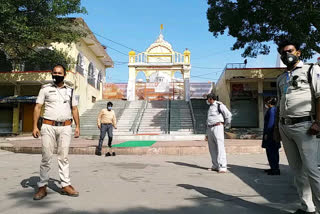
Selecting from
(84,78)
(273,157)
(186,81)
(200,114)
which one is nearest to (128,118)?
(200,114)

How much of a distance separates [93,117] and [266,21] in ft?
42.1

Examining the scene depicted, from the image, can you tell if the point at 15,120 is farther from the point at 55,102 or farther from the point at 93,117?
the point at 55,102

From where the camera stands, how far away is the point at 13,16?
38.4ft

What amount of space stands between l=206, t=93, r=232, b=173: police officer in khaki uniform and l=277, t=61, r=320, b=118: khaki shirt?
269 centimetres

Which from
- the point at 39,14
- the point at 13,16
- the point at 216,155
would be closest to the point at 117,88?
the point at 39,14

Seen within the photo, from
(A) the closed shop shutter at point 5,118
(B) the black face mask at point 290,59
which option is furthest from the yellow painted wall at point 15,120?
(B) the black face mask at point 290,59

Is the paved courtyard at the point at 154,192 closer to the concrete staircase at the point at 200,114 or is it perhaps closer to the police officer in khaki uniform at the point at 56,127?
the police officer in khaki uniform at the point at 56,127

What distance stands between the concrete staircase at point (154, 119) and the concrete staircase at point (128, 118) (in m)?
0.64

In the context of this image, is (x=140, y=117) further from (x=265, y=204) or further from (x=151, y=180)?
(x=265, y=204)

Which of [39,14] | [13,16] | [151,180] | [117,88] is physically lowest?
[151,180]

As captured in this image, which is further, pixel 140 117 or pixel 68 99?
pixel 140 117

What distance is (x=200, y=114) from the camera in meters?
17.9

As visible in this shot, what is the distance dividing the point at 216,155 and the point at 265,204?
2535mm

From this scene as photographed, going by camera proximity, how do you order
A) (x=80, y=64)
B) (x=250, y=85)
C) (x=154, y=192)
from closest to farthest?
1. (x=154, y=192)
2. (x=250, y=85)
3. (x=80, y=64)
